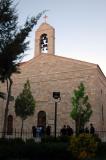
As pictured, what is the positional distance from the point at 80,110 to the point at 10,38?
747 inches

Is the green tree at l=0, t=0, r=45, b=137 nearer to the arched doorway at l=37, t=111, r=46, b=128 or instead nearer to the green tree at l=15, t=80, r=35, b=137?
the green tree at l=15, t=80, r=35, b=137

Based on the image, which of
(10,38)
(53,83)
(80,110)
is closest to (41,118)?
(53,83)

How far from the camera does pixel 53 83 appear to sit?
1517 inches

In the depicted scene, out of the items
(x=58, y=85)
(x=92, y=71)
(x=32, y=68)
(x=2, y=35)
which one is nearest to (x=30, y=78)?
(x=32, y=68)

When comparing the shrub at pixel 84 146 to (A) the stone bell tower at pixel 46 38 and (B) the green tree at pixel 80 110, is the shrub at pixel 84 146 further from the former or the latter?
(A) the stone bell tower at pixel 46 38

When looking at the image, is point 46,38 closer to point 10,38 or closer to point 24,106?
point 24,106

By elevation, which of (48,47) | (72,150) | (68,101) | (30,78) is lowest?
(72,150)

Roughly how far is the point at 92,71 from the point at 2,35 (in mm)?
23838

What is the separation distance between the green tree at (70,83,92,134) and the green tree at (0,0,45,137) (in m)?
17.8

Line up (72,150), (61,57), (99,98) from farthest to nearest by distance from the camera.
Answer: (61,57)
(99,98)
(72,150)

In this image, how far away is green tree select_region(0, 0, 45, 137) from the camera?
13023mm

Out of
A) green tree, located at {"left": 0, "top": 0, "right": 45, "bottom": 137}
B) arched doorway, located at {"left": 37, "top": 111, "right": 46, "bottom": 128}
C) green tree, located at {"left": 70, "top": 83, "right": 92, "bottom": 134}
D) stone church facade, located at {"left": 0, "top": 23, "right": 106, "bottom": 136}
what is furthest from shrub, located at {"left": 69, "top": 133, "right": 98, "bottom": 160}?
arched doorway, located at {"left": 37, "top": 111, "right": 46, "bottom": 128}

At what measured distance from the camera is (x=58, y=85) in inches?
1492

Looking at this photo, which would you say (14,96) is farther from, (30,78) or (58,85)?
(58,85)
